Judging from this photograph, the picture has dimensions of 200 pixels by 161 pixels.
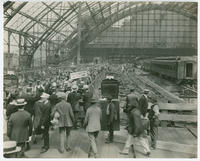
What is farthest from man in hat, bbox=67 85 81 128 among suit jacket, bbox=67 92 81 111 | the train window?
the train window

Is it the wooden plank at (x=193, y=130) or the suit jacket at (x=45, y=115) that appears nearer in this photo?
the suit jacket at (x=45, y=115)

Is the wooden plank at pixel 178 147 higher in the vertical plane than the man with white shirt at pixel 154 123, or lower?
lower

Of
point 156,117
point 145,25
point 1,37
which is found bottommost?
point 156,117

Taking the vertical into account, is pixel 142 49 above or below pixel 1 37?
above

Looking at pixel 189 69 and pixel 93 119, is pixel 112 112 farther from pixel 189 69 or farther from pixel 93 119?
pixel 189 69

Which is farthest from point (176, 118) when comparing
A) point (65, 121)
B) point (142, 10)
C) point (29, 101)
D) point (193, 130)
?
point (142, 10)

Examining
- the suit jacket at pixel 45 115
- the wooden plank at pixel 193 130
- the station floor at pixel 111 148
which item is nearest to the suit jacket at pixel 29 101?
the station floor at pixel 111 148

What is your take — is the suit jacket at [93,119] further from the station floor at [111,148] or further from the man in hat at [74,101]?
the man in hat at [74,101]

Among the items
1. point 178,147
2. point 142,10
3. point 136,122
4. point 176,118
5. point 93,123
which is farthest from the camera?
point 142,10

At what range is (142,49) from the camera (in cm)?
4650

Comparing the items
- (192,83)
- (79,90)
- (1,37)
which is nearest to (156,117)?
(79,90)

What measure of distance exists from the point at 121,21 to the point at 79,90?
38382 millimetres

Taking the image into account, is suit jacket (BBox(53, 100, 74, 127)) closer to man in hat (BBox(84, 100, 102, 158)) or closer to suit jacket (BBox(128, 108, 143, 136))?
man in hat (BBox(84, 100, 102, 158))

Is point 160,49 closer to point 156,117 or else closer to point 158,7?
point 158,7
